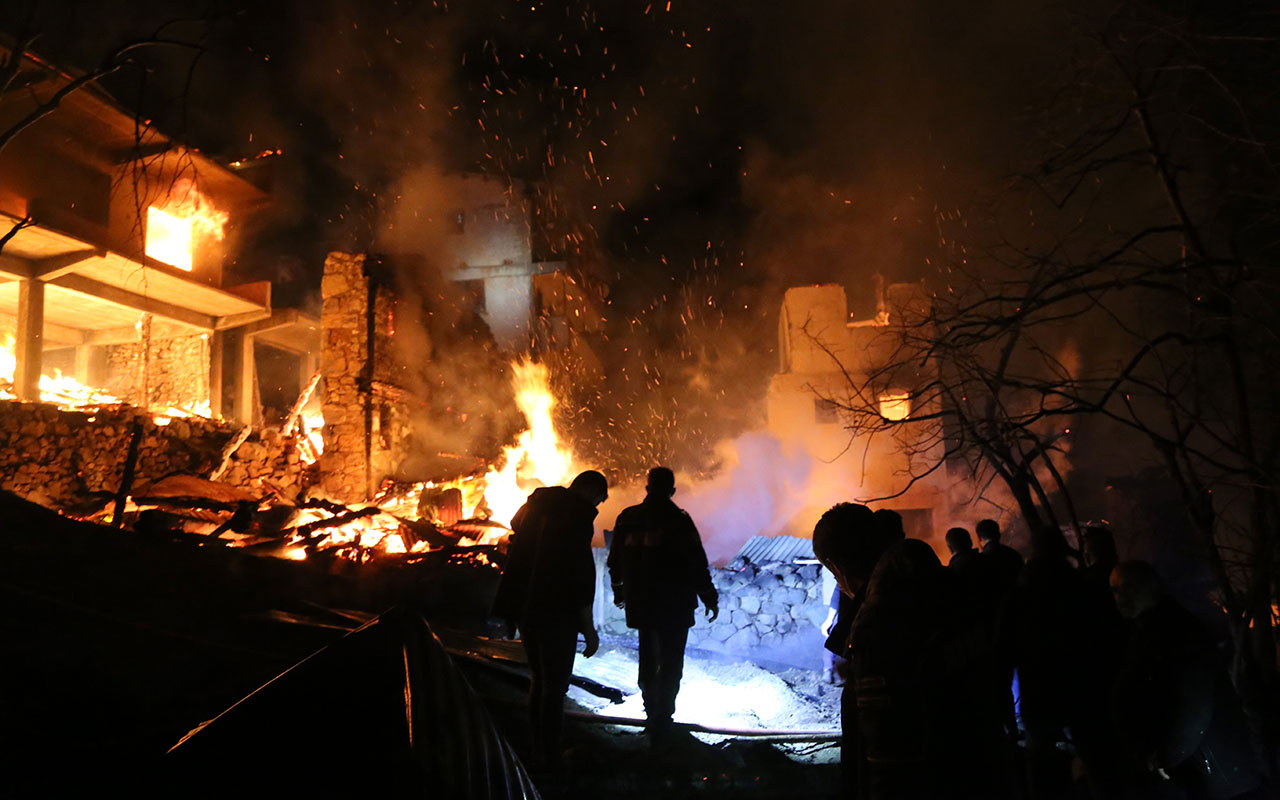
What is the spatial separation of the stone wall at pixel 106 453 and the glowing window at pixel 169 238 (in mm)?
7914

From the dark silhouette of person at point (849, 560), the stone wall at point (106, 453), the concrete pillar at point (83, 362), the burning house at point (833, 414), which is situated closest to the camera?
the dark silhouette of person at point (849, 560)

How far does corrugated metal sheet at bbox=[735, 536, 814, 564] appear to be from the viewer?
1105cm

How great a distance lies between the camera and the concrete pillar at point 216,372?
19078mm

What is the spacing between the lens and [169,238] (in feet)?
61.6

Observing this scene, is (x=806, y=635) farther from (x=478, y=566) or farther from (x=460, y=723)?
(x=460, y=723)

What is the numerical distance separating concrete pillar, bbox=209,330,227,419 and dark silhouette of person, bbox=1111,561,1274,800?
69.2 feet

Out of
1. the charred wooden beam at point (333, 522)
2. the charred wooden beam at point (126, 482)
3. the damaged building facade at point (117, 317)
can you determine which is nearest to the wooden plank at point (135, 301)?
the damaged building facade at point (117, 317)

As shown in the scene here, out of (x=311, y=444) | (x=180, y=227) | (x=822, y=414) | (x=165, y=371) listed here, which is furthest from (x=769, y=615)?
(x=180, y=227)

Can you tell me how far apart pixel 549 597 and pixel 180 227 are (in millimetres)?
19818

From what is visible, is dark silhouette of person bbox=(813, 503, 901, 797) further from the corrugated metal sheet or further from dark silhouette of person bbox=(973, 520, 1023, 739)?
the corrugated metal sheet

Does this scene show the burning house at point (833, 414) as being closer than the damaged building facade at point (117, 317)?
No

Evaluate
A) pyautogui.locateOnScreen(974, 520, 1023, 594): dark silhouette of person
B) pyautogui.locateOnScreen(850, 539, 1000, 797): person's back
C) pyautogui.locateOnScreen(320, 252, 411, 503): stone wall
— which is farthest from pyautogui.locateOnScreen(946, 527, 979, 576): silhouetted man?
pyautogui.locateOnScreen(320, 252, 411, 503): stone wall

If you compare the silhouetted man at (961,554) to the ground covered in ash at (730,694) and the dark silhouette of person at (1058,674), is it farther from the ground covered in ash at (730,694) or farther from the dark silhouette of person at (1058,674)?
the ground covered in ash at (730,694)

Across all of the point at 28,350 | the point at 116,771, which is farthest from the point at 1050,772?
the point at 28,350
